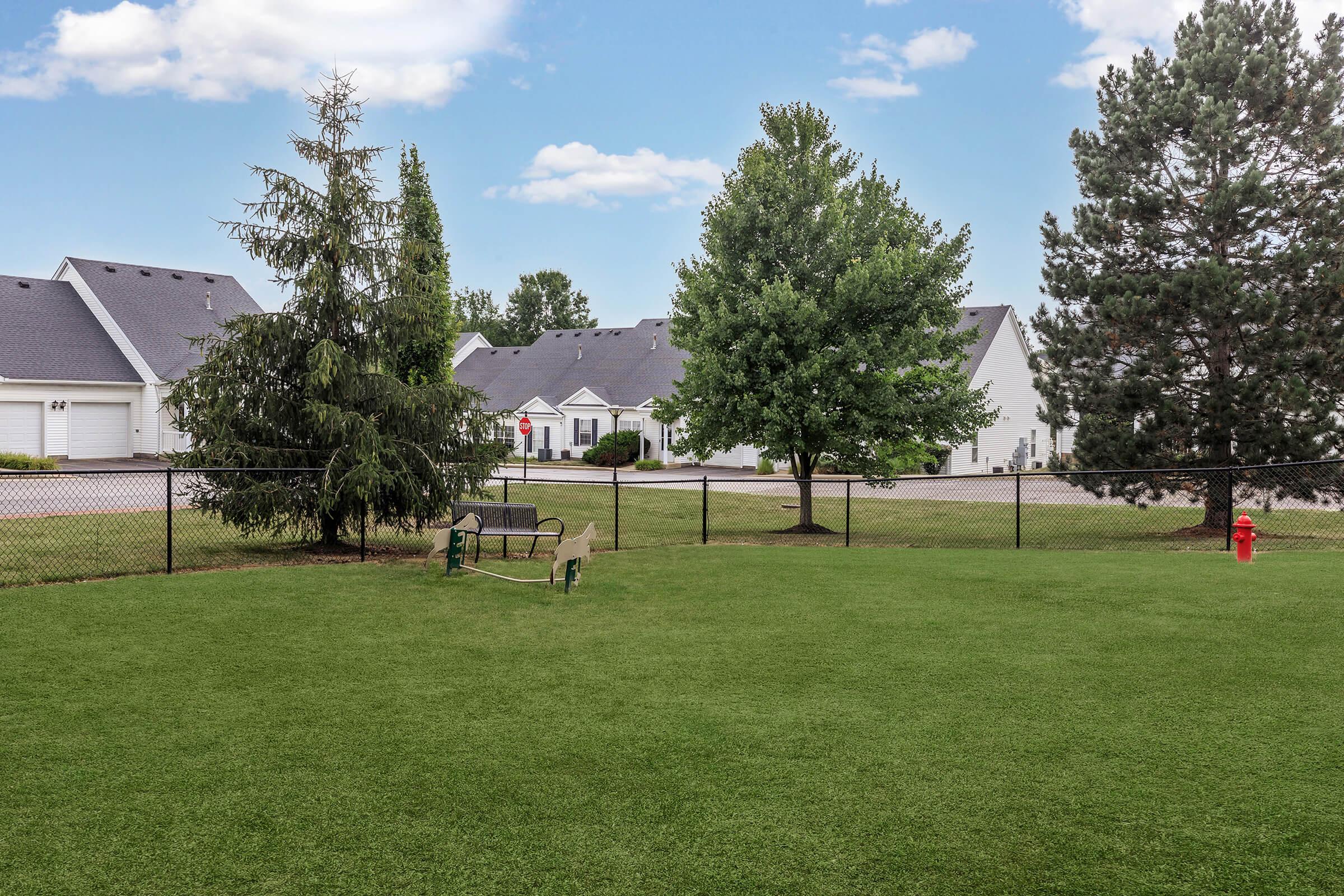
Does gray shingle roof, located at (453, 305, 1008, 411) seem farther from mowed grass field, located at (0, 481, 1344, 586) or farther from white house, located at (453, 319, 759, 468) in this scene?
mowed grass field, located at (0, 481, 1344, 586)

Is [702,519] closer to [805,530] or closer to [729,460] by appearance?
[805,530]

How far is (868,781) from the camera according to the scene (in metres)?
5.14

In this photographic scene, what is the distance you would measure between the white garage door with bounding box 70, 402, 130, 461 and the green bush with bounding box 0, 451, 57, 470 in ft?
23.3

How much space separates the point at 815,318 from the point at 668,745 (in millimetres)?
13903

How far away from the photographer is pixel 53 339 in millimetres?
37094

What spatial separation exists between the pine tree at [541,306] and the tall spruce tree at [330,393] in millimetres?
75876

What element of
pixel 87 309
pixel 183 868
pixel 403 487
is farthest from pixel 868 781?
pixel 87 309

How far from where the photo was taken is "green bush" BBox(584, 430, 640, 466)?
4481 centimetres

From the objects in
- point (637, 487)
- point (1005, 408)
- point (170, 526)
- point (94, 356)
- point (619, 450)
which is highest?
point (94, 356)

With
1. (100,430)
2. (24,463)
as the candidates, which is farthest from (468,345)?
(24,463)

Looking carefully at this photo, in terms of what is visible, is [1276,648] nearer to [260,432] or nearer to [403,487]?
[403,487]

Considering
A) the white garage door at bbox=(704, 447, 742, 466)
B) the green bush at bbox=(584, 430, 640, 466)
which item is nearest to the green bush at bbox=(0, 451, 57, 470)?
the green bush at bbox=(584, 430, 640, 466)

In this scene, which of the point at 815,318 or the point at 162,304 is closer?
the point at 815,318

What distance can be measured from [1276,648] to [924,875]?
5.62m
